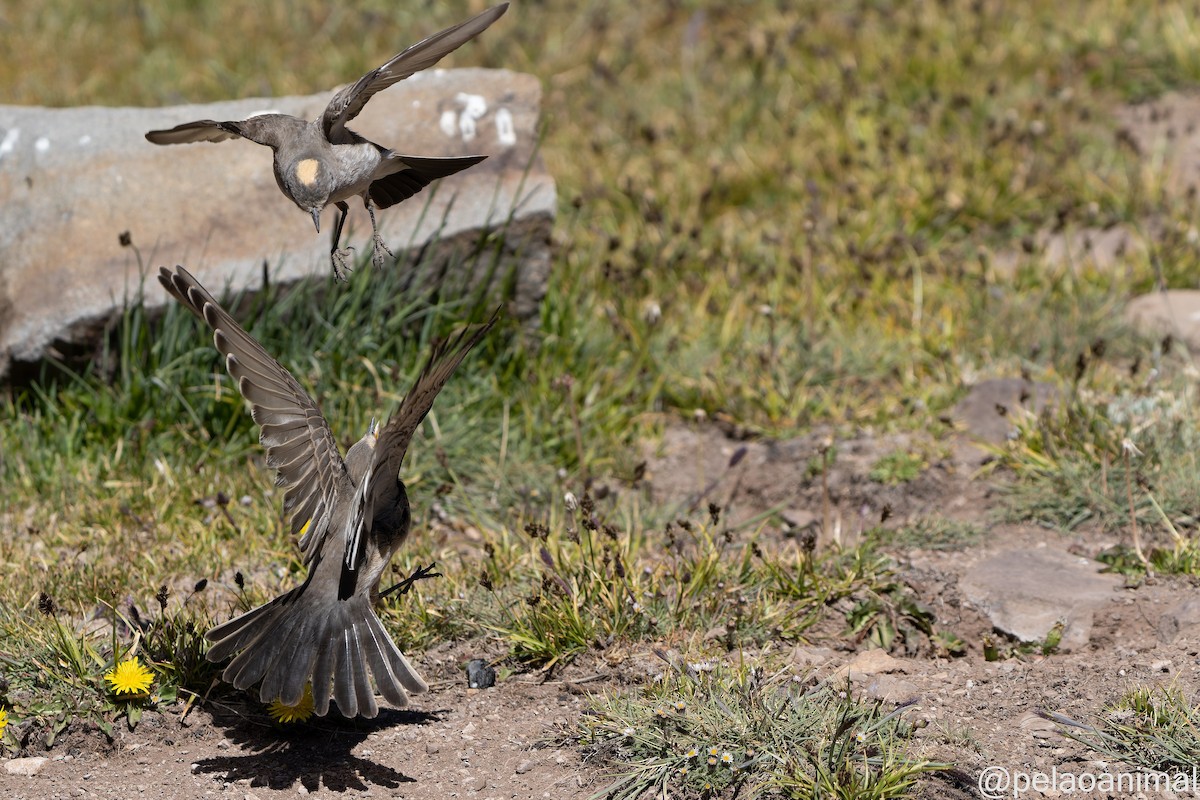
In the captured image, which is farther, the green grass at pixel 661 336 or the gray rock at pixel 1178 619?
the green grass at pixel 661 336

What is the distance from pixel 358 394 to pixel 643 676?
6.41 feet

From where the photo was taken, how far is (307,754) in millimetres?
3646

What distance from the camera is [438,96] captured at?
5.59 meters

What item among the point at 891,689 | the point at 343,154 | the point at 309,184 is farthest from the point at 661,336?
the point at 309,184

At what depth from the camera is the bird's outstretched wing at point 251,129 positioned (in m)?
2.98

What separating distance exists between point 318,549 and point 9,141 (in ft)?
9.27

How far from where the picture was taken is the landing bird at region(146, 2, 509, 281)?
8.94 ft

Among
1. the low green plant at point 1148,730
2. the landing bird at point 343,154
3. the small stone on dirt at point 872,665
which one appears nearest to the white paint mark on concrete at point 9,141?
the landing bird at point 343,154

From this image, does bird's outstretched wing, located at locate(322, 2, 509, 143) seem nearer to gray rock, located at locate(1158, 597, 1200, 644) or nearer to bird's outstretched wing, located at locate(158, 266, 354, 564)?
bird's outstretched wing, located at locate(158, 266, 354, 564)

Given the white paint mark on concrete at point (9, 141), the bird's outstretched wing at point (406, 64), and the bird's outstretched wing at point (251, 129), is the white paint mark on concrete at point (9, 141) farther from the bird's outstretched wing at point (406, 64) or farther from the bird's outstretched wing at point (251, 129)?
the bird's outstretched wing at point (406, 64)

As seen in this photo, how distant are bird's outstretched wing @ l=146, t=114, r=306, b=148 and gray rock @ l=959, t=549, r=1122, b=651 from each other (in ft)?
8.68

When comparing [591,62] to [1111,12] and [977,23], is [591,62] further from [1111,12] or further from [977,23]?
[1111,12]

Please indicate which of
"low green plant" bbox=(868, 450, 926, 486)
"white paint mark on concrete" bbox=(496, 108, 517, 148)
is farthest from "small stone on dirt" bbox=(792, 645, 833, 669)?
A: "white paint mark on concrete" bbox=(496, 108, 517, 148)

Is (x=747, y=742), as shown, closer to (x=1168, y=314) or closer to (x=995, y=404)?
(x=995, y=404)
